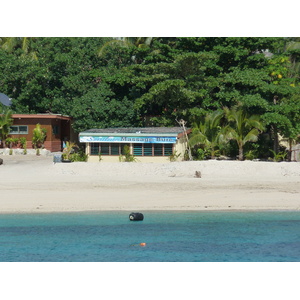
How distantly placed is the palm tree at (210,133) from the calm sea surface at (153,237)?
47.7 ft

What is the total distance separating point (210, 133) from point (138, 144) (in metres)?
5.04

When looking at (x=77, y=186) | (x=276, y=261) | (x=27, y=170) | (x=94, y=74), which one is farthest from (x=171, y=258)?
(x=94, y=74)

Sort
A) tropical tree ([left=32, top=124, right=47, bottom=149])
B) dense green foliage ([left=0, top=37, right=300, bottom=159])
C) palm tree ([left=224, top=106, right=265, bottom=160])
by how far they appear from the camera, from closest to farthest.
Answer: palm tree ([left=224, top=106, right=265, bottom=160]), dense green foliage ([left=0, top=37, right=300, bottom=159]), tropical tree ([left=32, top=124, right=47, bottom=149])

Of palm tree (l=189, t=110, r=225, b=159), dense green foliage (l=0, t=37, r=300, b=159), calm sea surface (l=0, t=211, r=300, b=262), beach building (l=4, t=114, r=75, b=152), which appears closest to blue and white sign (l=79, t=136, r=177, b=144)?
palm tree (l=189, t=110, r=225, b=159)

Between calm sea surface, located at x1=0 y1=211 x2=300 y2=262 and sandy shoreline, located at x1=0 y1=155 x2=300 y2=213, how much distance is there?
1119mm

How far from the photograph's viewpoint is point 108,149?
40.5m

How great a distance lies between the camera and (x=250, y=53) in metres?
44.5

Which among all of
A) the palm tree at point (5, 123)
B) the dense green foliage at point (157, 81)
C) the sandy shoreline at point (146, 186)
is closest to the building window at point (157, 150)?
the sandy shoreline at point (146, 186)

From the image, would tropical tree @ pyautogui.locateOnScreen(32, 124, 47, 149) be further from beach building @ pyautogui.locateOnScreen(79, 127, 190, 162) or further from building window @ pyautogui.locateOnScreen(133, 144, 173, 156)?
building window @ pyautogui.locateOnScreen(133, 144, 173, 156)

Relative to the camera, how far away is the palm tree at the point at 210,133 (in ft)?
130

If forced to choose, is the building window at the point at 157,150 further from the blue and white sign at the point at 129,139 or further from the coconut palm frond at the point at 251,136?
the coconut palm frond at the point at 251,136

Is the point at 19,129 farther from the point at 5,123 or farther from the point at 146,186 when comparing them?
the point at 146,186

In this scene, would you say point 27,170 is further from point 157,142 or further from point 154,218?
point 154,218

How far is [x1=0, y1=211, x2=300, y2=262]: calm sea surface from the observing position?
1867 cm
